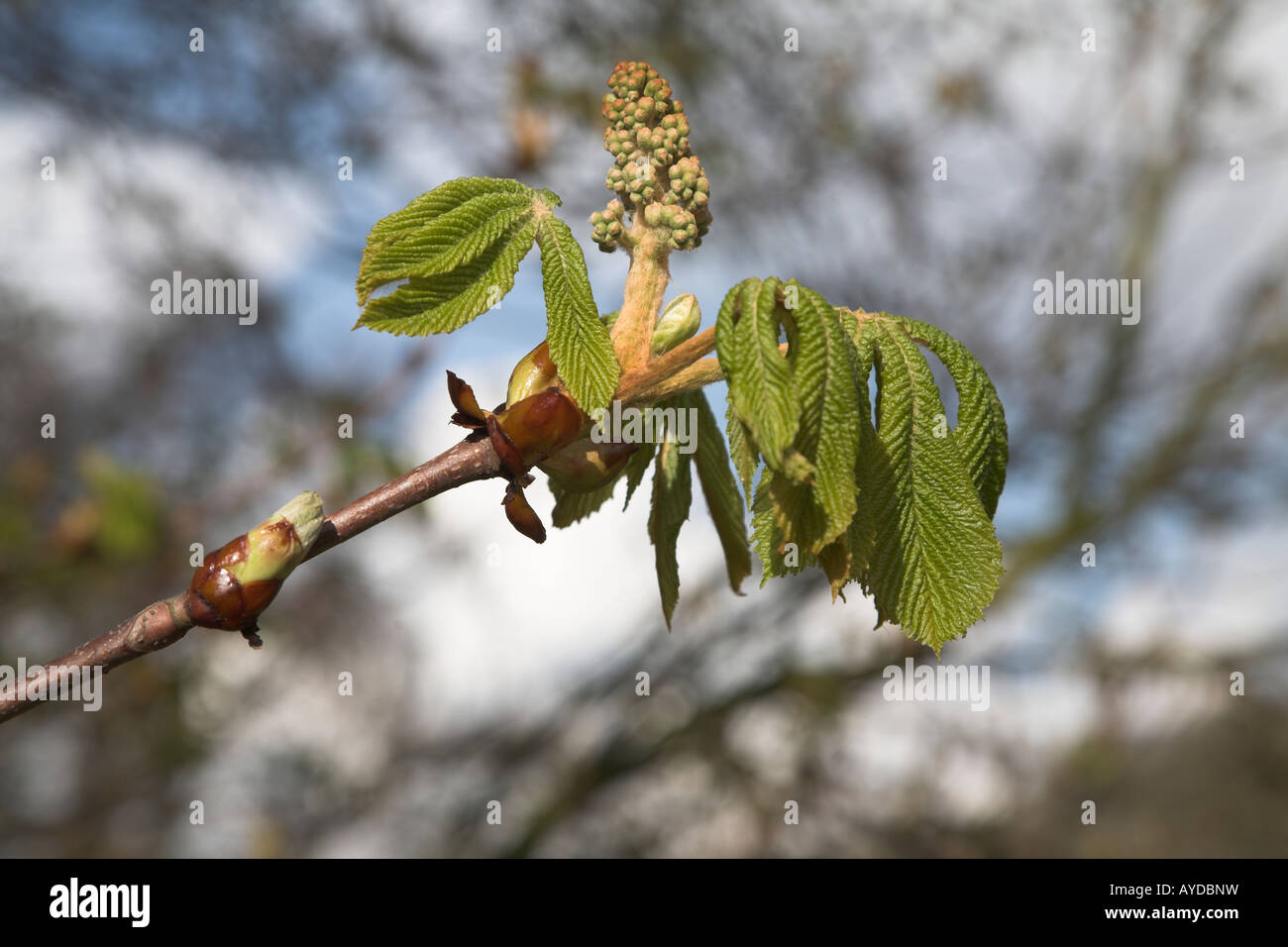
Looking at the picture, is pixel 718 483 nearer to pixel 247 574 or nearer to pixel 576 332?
pixel 576 332

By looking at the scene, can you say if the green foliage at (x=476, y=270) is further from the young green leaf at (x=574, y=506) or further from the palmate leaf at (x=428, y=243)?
the young green leaf at (x=574, y=506)

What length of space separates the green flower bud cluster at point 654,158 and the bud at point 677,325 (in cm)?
5

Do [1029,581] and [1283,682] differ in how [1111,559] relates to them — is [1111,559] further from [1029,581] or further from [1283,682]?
[1283,682]

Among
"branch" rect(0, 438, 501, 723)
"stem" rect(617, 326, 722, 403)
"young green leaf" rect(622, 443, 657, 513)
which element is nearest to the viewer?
"branch" rect(0, 438, 501, 723)

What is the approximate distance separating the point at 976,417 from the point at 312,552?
612 millimetres

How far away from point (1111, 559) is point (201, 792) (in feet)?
17.1

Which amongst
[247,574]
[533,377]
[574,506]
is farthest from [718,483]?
[247,574]

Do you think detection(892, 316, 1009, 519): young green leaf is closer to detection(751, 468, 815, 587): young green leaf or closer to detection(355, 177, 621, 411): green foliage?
detection(751, 468, 815, 587): young green leaf

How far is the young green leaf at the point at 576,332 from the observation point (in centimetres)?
80

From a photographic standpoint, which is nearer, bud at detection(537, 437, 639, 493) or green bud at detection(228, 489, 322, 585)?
green bud at detection(228, 489, 322, 585)

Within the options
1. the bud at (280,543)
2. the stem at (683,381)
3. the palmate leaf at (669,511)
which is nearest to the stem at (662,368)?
the stem at (683,381)

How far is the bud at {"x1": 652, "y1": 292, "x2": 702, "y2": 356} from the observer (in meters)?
0.88

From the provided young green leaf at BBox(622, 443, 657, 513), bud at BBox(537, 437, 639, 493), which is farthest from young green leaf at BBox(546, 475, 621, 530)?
bud at BBox(537, 437, 639, 493)

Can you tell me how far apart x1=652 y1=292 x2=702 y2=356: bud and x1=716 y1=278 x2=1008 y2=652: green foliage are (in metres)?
0.05
